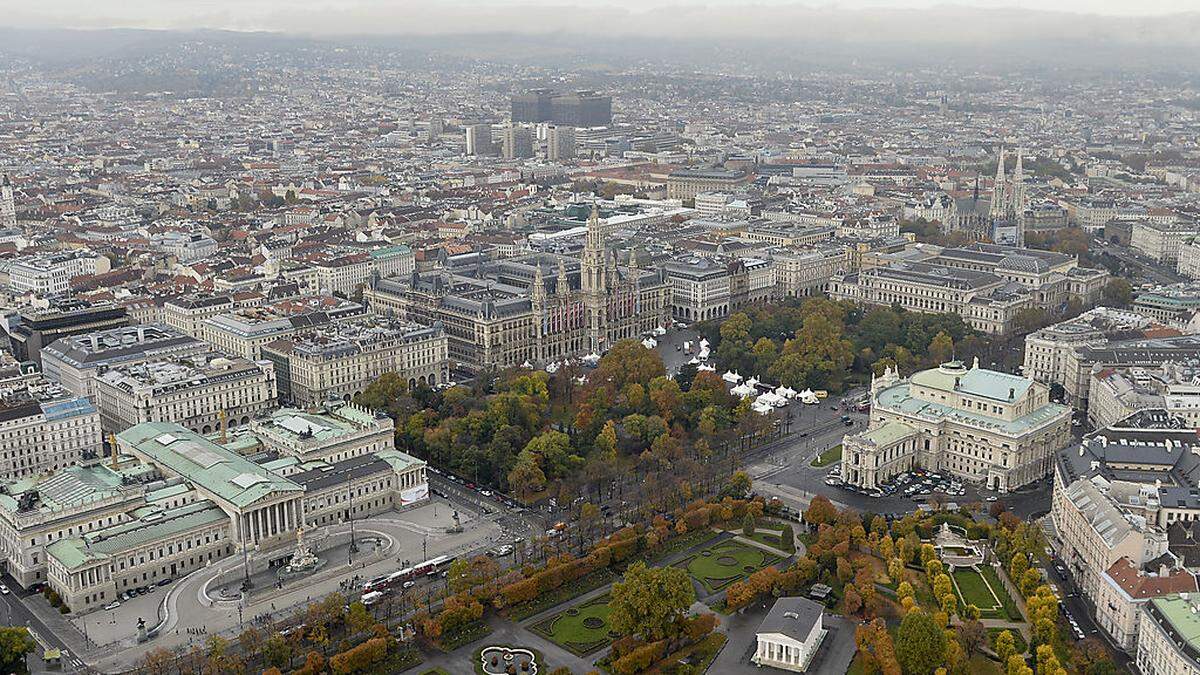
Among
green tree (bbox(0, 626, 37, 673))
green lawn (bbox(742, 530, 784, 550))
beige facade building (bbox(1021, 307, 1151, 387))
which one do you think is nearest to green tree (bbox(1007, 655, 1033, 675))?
green lawn (bbox(742, 530, 784, 550))

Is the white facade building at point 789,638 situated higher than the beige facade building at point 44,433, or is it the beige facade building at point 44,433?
the beige facade building at point 44,433

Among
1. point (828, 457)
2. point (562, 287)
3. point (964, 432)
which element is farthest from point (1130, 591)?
point (562, 287)

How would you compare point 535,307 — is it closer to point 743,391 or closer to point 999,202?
point 743,391

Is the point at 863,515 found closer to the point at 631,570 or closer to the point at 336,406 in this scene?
the point at 631,570

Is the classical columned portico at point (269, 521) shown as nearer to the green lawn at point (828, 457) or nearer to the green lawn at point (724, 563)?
the green lawn at point (724, 563)

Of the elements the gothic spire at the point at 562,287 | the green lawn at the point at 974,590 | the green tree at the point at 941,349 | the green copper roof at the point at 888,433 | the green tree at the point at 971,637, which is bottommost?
the green lawn at the point at 974,590

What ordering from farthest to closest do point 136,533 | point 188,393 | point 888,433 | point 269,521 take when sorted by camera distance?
point 188,393 < point 888,433 < point 269,521 < point 136,533

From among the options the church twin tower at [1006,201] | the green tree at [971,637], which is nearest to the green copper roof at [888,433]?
the green tree at [971,637]
